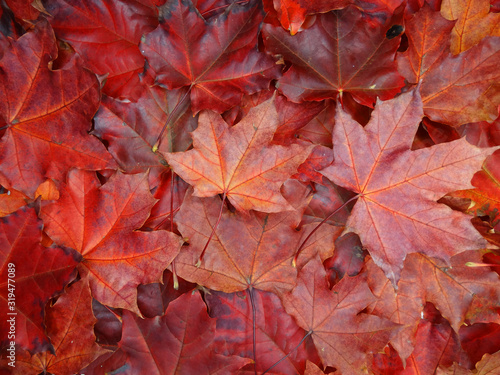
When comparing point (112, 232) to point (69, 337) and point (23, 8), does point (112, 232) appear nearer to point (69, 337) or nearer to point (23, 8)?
point (69, 337)

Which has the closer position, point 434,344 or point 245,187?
point 245,187

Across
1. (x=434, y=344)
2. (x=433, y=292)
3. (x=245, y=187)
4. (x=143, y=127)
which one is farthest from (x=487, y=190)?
(x=143, y=127)

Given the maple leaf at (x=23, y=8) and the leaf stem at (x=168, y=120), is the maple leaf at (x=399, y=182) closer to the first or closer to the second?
the leaf stem at (x=168, y=120)

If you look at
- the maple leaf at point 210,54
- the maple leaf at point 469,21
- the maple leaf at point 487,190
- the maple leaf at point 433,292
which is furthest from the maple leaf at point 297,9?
the maple leaf at point 433,292

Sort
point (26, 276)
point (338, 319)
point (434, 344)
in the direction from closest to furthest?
point (26, 276)
point (338, 319)
point (434, 344)

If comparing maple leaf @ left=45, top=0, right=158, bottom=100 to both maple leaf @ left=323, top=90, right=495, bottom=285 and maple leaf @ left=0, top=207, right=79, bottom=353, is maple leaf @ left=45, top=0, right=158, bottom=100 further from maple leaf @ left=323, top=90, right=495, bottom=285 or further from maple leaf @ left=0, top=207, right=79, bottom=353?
maple leaf @ left=323, top=90, right=495, bottom=285

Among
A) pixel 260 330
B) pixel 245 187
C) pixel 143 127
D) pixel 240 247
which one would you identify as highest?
pixel 143 127
